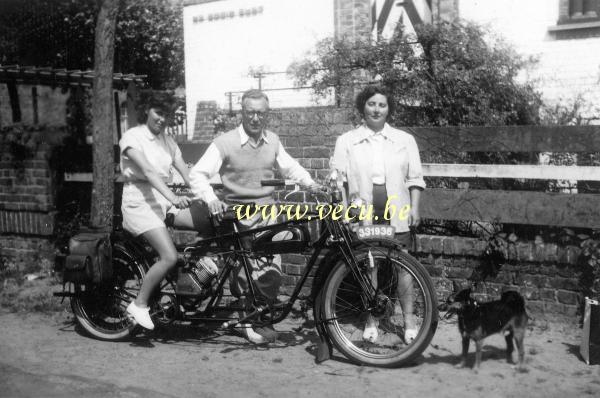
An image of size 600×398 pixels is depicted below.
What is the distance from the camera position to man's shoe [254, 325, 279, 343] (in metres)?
5.34

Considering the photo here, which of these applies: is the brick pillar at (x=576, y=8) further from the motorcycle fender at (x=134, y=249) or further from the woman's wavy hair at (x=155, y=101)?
the motorcycle fender at (x=134, y=249)

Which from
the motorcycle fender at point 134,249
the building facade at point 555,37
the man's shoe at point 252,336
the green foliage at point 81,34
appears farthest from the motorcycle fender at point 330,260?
the green foliage at point 81,34

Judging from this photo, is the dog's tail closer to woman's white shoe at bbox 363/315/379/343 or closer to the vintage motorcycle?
the vintage motorcycle

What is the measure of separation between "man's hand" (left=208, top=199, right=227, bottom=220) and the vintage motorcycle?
6cm

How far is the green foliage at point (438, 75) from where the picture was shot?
7.19 m

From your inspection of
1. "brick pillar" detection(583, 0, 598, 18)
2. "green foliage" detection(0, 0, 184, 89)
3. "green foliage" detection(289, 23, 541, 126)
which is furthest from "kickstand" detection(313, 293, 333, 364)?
"green foliage" detection(0, 0, 184, 89)

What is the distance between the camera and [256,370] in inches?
190

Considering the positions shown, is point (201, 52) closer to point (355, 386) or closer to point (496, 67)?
point (496, 67)

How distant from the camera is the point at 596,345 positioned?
477cm

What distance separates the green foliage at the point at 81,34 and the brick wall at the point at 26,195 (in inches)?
556

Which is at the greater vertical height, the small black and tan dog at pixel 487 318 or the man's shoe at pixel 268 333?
the small black and tan dog at pixel 487 318

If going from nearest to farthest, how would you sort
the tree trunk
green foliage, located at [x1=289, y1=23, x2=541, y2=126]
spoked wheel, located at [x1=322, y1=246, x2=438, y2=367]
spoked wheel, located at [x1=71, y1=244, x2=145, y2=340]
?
1. spoked wheel, located at [x1=322, y1=246, x2=438, y2=367]
2. spoked wheel, located at [x1=71, y1=244, x2=145, y2=340]
3. the tree trunk
4. green foliage, located at [x1=289, y1=23, x2=541, y2=126]

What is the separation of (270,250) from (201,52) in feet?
40.3

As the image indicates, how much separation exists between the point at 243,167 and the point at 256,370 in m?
1.43
